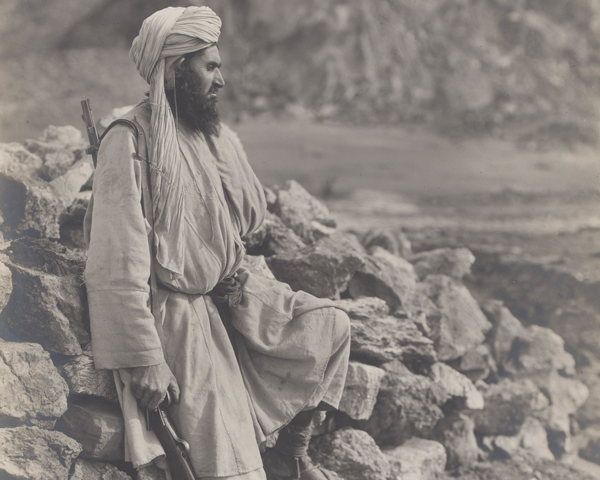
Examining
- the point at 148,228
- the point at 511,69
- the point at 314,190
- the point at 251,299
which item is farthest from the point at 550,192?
the point at 148,228

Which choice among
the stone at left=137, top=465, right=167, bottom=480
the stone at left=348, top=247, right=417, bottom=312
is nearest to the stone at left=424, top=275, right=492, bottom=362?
the stone at left=348, top=247, right=417, bottom=312

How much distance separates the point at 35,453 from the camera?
246 cm

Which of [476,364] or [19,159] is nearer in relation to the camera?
[19,159]

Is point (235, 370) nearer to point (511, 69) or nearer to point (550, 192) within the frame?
point (550, 192)

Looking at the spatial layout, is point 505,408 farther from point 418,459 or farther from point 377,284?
point 377,284

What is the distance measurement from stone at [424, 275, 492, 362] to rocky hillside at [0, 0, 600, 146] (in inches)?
100

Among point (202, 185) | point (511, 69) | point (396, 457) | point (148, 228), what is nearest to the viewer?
point (148, 228)

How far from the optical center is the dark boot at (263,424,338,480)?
2920 mm

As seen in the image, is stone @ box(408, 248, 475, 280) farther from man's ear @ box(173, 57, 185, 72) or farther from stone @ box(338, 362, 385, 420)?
man's ear @ box(173, 57, 185, 72)

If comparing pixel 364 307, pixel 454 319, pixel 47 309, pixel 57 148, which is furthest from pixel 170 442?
pixel 454 319

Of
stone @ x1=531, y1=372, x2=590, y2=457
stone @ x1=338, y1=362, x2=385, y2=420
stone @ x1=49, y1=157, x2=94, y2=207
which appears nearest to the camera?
stone @ x1=338, y1=362, x2=385, y2=420

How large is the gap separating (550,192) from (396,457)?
3.89 m

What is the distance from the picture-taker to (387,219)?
21.6 ft

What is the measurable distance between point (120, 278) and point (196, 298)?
0.37 meters
